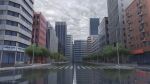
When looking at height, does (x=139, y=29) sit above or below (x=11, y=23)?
below

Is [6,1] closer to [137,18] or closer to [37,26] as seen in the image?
[37,26]

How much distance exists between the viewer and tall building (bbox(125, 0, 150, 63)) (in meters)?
73.3

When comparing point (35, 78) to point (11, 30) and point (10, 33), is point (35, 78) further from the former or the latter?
point (11, 30)

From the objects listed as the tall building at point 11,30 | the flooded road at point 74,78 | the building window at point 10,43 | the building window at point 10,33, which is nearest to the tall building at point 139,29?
the tall building at point 11,30

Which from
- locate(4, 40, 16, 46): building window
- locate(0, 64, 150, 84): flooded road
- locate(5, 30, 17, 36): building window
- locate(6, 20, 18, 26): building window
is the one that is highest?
locate(6, 20, 18, 26): building window

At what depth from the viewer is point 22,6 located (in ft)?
265

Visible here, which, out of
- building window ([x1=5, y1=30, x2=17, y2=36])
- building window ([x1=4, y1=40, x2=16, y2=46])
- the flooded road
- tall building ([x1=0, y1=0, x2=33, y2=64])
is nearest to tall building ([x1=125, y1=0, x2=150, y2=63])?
tall building ([x1=0, y1=0, x2=33, y2=64])

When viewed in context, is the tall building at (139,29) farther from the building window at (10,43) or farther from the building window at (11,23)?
the building window at (11,23)

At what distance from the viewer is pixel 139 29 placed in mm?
80750

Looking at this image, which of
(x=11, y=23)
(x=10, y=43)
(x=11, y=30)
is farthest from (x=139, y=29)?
(x=10, y=43)

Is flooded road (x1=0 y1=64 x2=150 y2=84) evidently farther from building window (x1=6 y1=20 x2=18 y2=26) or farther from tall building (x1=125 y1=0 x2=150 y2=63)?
building window (x1=6 y1=20 x2=18 y2=26)

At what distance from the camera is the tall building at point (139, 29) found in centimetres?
7331

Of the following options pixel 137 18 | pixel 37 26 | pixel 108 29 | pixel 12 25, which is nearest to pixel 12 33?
pixel 12 25

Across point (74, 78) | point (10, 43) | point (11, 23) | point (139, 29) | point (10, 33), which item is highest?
point (11, 23)
